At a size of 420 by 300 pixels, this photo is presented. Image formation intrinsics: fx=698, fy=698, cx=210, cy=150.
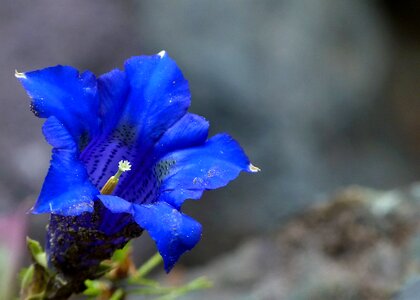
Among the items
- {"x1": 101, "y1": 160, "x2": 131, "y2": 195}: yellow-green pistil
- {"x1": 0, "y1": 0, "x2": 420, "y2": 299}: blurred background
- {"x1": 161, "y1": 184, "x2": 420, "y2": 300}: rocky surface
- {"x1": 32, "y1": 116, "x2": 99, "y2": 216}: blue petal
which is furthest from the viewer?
{"x1": 0, "y1": 0, "x2": 420, "y2": 299}: blurred background

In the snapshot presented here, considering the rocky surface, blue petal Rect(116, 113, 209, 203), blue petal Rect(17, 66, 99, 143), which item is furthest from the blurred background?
blue petal Rect(17, 66, 99, 143)

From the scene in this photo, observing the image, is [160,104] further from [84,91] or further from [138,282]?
[138,282]

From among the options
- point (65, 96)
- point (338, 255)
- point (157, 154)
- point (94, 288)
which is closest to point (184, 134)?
point (157, 154)

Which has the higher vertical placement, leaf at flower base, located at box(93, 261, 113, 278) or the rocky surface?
the rocky surface

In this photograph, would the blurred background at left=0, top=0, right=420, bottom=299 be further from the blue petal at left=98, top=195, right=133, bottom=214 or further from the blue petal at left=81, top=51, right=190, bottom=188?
the blue petal at left=98, top=195, right=133, bottom=214

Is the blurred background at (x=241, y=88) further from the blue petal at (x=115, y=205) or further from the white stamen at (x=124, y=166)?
the blue petal at (x=115, y=205)
